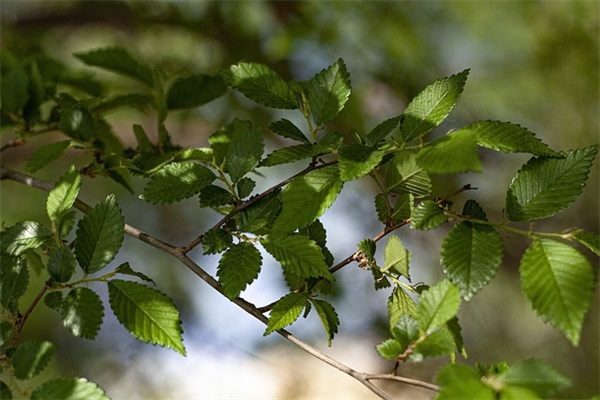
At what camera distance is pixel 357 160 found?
34 centimetres

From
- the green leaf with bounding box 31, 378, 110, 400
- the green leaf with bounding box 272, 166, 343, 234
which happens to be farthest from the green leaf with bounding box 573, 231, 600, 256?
the green leaf with bounding box 31, 378, 110, 400

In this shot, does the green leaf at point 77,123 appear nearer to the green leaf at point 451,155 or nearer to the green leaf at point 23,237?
the green leaf at point 23,237

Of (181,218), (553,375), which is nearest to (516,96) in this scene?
(181,218)

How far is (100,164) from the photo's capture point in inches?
21.0

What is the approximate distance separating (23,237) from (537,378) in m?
0.29

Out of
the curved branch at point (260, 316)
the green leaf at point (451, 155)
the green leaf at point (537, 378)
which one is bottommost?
the curved branch at point (260, 316)

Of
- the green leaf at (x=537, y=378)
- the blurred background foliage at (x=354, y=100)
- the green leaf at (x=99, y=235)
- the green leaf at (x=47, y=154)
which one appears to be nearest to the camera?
the green leaf at (x=537, y=378)

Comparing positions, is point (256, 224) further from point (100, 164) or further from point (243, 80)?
point (100, 164)

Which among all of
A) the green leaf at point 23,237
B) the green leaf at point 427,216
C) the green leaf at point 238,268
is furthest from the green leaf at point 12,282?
the green leaf at point 427,216

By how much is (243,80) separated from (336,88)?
2.3 inches

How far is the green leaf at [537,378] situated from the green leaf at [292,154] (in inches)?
5.8

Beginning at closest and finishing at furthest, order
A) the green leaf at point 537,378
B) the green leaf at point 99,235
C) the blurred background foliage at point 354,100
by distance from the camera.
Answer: the green leaf at point 537,378
the green leaf at point 99,235
the blurred background foliage at point 354,100

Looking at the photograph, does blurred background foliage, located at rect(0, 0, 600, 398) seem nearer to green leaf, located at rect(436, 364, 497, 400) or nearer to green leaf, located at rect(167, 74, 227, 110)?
green leaf, located at rect(167, 74, 227, 110)

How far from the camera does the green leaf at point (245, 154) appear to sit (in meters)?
0.39
